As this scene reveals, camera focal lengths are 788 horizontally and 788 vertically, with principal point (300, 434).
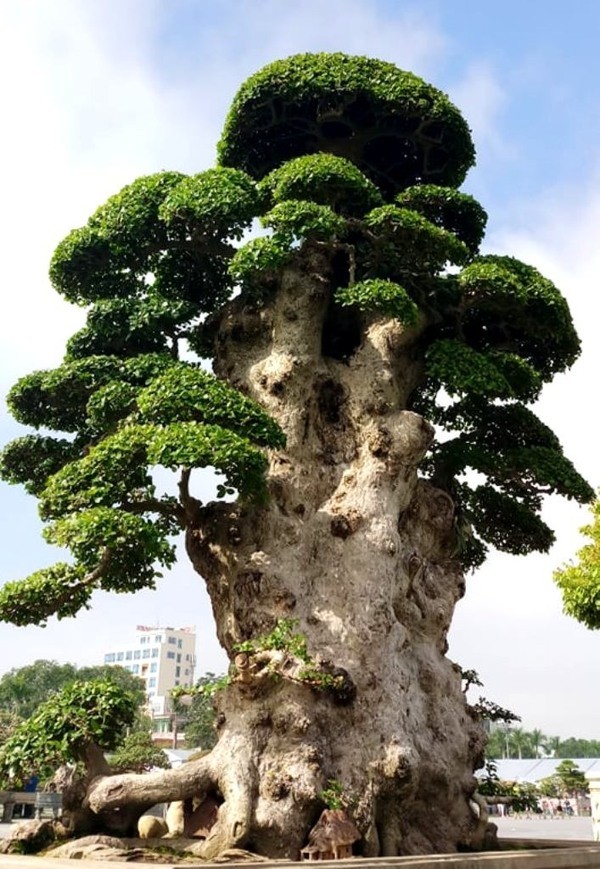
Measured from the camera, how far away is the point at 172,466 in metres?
8.46

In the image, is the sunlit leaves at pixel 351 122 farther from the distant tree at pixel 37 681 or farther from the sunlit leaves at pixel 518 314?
the distant tree at pixel 37 681

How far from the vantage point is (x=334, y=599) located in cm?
922

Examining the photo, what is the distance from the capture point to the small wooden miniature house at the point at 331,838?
725cm

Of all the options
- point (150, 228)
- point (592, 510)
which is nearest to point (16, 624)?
point (150, 228)

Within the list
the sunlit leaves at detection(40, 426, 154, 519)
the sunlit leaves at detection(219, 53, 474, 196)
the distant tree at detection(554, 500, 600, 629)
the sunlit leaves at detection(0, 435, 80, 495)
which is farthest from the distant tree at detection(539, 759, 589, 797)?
the sunlit leaves at detection(40, 426, 154, 519)

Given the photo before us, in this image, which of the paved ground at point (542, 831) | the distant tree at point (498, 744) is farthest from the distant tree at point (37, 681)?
the distant tree at point (498, 744)

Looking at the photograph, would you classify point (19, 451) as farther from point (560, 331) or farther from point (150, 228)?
point (560, 331)

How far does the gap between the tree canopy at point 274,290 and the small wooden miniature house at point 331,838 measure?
123 inches

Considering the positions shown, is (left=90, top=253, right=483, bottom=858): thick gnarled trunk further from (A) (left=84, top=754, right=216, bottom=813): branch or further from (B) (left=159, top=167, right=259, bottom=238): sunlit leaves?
(B) (left=159, top=167, right=259, bottom=238): sunlit leaves

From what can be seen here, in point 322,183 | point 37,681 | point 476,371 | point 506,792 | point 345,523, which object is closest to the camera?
point 345,523

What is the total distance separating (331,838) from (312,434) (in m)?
4.97

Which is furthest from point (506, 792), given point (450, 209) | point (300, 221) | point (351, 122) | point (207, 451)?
point (351, 122)

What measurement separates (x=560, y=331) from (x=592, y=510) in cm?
627

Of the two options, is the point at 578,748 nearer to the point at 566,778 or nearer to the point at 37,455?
the point at 566,778
